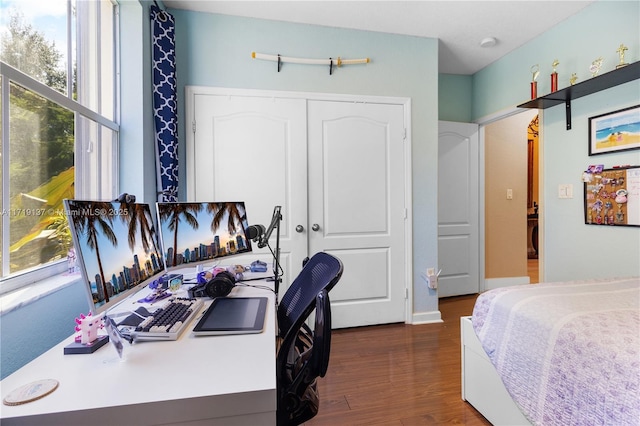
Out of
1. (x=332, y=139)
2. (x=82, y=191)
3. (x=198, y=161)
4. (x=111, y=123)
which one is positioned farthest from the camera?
(x=332, y=139)

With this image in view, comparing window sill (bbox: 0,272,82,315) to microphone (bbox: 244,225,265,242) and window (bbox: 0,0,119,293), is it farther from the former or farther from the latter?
microphone (bbox: 244,225,265,242)

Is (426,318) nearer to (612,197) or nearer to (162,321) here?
(612,197)

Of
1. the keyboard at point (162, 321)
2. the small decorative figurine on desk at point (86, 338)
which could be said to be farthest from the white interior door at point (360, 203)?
the small decorative figurine on desk at point (86, 338)

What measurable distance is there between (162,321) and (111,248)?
28 centimetres

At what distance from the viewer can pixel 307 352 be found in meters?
1.06

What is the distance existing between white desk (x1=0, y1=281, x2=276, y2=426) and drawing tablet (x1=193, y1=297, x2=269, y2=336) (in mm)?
90

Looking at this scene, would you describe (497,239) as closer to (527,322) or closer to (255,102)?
(527,322)

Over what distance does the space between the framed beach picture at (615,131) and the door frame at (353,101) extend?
4.50 ft

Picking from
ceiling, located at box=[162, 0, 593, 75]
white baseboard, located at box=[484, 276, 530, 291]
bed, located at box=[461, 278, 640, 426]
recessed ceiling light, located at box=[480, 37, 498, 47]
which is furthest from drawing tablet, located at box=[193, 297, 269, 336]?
white baseboard, located at box=[484, 276, 530, 291]

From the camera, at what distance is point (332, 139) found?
2.78 meters

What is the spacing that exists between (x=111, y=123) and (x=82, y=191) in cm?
53

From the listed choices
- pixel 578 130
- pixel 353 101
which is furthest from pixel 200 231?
pixel 578 130

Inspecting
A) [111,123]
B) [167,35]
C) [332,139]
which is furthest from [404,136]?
[111,123]

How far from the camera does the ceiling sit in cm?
243
